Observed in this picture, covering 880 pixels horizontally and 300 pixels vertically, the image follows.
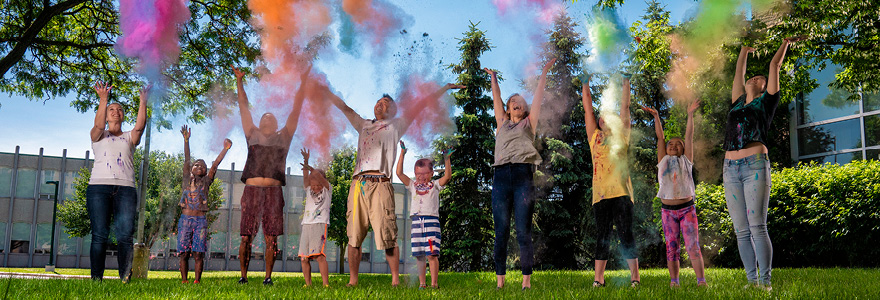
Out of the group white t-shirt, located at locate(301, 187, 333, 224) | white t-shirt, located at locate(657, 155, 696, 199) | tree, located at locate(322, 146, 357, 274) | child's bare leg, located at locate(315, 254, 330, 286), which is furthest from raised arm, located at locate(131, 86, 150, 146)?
tree, located at locate(322, 146, 357, 274)

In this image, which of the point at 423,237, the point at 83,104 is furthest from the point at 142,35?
the point at 83,104

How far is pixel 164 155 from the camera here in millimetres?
7016

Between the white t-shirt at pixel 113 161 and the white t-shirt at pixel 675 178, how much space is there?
526cm

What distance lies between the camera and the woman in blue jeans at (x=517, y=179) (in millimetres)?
5324

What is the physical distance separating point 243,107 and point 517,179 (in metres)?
2.87

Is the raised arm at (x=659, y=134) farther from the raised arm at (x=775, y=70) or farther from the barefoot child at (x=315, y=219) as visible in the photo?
the barefoot child at (x=315, y=219)

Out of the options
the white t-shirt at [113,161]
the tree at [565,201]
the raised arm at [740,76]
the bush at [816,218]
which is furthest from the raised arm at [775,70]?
the tree at [565,201]

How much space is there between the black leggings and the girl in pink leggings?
442 millimetres

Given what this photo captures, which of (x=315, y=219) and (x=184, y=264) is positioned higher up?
(x=315, y=219)

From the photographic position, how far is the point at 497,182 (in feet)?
18.1

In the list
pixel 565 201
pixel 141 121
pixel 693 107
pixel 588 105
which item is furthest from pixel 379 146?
pixel 565 201

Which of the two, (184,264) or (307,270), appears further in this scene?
(184,264)

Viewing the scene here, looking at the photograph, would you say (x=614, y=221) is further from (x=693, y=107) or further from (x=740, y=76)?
(x=740, y=76)

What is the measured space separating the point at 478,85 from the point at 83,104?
29.9ft
